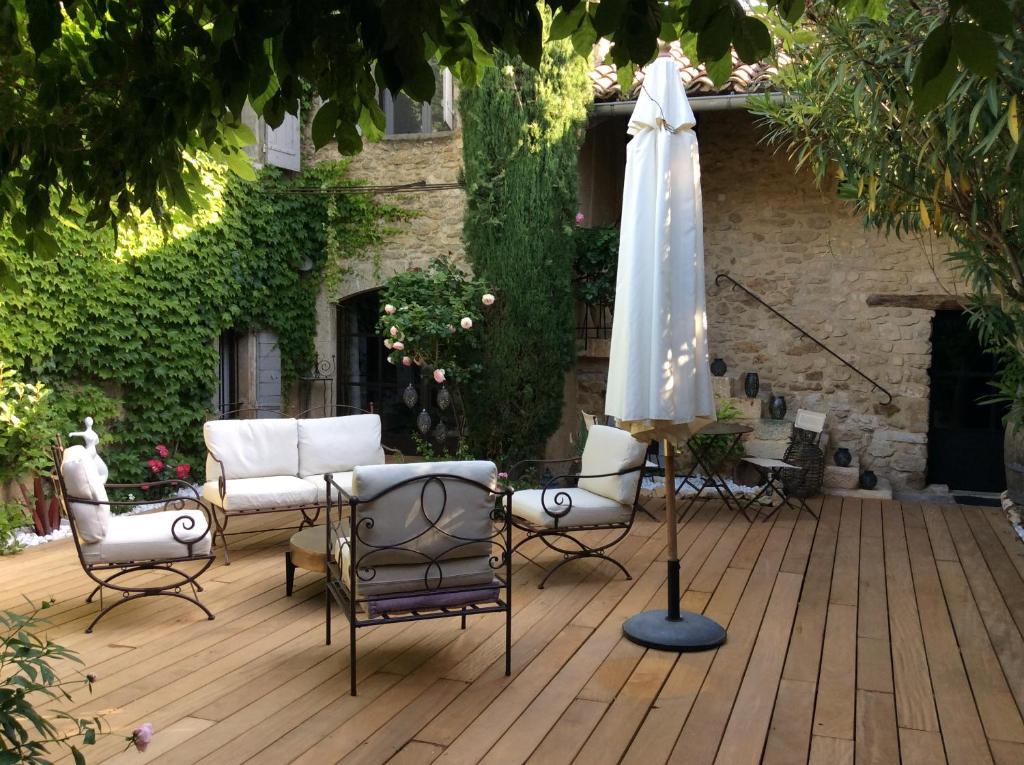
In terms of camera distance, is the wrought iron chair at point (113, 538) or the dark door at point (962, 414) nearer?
the wrought iron chair at point (113, 538)

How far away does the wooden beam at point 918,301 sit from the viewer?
8852 millimetres

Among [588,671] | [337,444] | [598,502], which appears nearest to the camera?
[588,671]

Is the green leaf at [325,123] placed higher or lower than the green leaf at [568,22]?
Result: lower

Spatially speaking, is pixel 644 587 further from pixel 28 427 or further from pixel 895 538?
pixel 28 427

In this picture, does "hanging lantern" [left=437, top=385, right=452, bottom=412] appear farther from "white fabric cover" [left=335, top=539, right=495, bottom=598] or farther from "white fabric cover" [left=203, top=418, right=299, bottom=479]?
"white fabric cover" [left=335, top=539, right=495, bottom=598]

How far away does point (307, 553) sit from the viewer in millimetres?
4961

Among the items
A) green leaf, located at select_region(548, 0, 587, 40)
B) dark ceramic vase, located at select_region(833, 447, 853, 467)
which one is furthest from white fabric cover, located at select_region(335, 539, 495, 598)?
dark ceramic vase, located at select_region(833, 447, 853, 467)

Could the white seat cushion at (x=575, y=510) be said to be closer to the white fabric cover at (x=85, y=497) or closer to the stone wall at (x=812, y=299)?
the white fabric cover at (x=85, y=497)

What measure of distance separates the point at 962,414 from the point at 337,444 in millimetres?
6338

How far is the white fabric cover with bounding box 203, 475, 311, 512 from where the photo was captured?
6113 mm

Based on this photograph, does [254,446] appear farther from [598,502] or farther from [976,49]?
[976,49]

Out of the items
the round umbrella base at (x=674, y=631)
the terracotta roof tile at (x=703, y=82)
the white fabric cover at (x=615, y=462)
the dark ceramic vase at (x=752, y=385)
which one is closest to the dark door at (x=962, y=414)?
the dark ceramic vase at (x=752, y=385)

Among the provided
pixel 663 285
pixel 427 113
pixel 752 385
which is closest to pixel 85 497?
pixel 663 285

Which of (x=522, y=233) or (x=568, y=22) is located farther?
(x=522, y=233)
